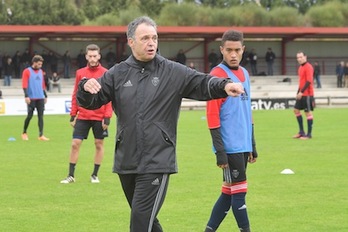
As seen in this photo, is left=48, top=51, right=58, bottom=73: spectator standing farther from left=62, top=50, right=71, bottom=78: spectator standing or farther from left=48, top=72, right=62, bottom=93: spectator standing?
left=48, top=72, right=62, bottom=93: spectator standing

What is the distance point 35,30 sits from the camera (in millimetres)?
49500

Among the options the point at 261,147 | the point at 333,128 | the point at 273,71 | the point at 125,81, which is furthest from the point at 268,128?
the point at 273,71

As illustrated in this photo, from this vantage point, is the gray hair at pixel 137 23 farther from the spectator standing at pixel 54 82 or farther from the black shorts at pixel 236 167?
the spectator standing at pixel 54 82

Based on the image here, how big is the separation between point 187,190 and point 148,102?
6330 mm

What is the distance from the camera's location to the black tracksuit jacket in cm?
702

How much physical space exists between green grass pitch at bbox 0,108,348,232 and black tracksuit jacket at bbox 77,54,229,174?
308cm

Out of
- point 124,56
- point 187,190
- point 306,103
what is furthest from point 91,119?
point 124,56

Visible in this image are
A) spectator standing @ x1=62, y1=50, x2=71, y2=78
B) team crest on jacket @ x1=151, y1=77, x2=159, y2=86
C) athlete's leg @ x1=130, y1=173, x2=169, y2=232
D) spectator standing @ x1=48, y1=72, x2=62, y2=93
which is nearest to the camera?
athlete's leg @ x1=130, y1=173, x2=169, y2=232

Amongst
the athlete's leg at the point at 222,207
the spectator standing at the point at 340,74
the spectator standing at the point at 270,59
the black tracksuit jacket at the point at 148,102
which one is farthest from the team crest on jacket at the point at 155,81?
the spectator standing at the point at 270,59

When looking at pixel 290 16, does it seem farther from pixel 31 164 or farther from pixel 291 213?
pixel 291 213

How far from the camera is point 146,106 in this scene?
704 centimetres

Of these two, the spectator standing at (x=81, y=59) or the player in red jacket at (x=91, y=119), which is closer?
the player in red jacket at (x=91, y=119)

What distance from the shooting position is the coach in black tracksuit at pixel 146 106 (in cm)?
700

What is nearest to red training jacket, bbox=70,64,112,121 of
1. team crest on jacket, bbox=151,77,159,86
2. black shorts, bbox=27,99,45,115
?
team crest on jacket, bbox=151,77,159,86
